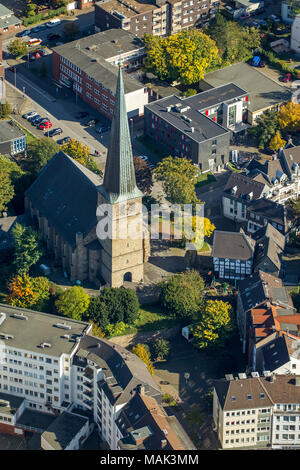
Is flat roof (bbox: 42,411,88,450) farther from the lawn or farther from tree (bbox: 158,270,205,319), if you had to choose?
tree (bbox: 158,270,205,319)

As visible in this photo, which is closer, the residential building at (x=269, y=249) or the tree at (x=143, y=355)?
the tree at (x=143, y=355)

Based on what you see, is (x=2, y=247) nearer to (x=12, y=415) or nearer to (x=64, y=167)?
(x=64, y=167)

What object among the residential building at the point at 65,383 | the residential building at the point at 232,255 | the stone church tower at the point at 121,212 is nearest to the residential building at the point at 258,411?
the residential building at the point at 65,383

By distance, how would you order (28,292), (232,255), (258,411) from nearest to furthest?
(258,411) < (28,292) < (232,255)

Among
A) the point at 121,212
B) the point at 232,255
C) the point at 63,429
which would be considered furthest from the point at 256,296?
the point at 63,429

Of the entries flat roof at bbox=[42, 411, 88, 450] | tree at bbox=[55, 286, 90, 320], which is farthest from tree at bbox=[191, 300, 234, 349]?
flat roof at bbox=[42, 411, 88, 450]

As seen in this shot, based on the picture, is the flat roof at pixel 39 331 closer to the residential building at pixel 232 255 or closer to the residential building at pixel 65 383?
the residential building at pixel 65 383

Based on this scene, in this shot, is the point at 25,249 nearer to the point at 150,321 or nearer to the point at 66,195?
the point at 66,195

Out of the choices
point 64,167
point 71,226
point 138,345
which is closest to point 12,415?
point 138,345
